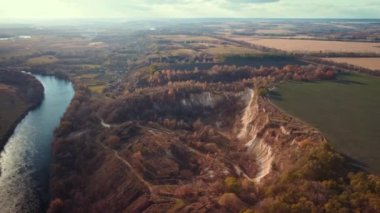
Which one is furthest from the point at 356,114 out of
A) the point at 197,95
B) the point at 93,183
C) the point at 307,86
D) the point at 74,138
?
the point at 74,138

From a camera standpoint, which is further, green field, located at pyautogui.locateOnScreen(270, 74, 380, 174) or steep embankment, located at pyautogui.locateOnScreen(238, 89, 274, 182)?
steep embankment, located at pyautogui.locateOnScreen(238, 89, 274, 182)

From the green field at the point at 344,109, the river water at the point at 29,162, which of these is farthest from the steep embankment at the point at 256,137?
the river water at the point at 29,162

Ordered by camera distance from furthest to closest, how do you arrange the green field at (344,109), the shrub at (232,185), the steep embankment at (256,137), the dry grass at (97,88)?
the dry grass at (97,88), the steep embankment at (256,137), the green field at (344,109), the shrub at (232,185)

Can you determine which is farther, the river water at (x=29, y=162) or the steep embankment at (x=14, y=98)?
the steep embankment at (x=14, y=98)

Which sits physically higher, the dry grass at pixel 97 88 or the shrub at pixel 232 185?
the shrub at pixel 232 185

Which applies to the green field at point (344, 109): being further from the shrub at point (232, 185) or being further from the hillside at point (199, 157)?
the shrub at point (232, 185)

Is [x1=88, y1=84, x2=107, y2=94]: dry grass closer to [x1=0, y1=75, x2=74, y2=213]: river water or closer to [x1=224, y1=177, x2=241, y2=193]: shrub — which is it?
[x1=0, y1=75, x2=74, y2=213]: river water

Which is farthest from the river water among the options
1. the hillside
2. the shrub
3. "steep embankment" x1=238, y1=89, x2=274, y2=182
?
"steep embankment" x1=238, y1=89, x2=274, y2=182
